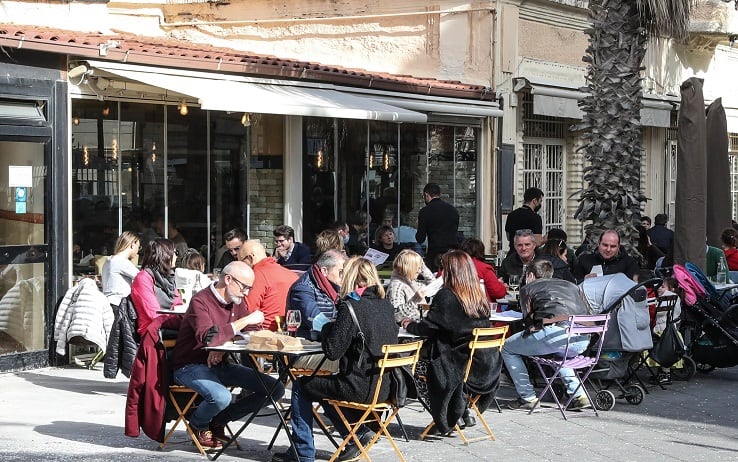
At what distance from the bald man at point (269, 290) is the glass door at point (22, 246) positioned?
2.73m

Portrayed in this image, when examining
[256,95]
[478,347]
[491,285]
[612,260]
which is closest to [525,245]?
[491,285]

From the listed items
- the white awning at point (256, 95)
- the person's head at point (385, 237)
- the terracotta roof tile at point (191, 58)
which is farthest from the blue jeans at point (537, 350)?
the person's head at point (385, 237)

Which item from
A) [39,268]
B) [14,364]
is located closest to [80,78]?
[39,268]

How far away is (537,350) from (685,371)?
2789 millimetres

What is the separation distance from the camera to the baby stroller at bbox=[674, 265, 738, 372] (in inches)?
455

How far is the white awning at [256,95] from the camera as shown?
1219cm

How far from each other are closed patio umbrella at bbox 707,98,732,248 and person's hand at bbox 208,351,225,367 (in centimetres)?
893

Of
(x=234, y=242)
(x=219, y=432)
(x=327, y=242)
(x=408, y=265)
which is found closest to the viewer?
(x=219, y=432)

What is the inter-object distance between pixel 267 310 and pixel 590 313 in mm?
2793

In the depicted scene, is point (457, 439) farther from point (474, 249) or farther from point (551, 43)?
point (551, 43)

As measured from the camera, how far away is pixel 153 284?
10.1 metres

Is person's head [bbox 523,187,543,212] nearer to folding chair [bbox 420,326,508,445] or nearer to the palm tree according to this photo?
the palm tree

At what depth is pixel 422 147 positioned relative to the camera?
1759 cm

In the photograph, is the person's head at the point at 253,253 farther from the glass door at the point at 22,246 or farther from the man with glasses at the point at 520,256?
the man with glasses at the point at 520,256
